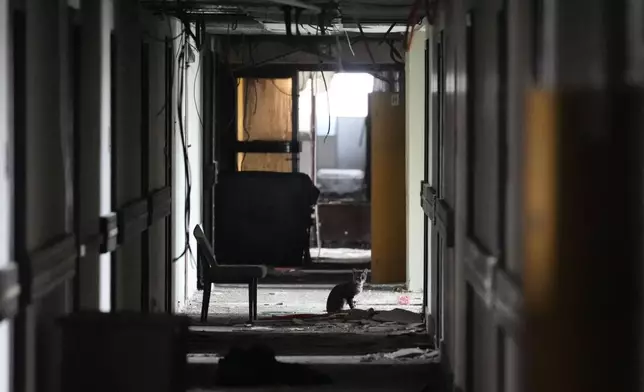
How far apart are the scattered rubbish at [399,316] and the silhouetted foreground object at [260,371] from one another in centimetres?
160

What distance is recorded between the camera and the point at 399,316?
5.97 meters

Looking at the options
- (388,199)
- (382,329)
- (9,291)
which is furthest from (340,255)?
(9,291)

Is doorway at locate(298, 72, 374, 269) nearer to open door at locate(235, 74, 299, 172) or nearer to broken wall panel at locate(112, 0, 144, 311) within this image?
open door at locate(235, 74, 299, 172)

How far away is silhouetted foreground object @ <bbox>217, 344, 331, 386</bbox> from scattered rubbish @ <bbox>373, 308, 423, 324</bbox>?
5.25ft

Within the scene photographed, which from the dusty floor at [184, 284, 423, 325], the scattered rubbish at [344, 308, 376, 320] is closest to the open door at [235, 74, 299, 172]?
the dusty floor at [184, 284, 423, 325]

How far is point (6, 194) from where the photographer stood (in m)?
2.50

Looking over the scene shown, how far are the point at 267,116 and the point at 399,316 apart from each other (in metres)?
2.98

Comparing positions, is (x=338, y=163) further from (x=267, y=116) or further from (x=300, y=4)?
(x=300, y=4)

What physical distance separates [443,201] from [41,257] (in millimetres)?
2150

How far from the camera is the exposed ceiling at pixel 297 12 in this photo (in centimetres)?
511

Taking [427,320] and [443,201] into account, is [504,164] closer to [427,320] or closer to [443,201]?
[443,201]

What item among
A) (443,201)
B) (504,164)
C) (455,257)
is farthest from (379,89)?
(504,164)

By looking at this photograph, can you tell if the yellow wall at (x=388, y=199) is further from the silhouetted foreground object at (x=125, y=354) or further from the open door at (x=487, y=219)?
the silhouetted foreground object at (x=125, y=354)

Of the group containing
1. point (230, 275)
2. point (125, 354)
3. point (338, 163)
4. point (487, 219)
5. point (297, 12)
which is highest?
point (297, 12)
